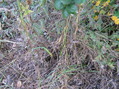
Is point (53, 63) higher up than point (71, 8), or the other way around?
point (71, 8)

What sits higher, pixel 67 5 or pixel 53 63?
pixel 67 5

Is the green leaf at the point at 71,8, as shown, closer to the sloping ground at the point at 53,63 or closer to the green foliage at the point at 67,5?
the green foliage at the point at 67,5

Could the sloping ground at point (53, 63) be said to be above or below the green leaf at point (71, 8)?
below

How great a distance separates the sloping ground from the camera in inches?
58.8

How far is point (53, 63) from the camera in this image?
64.2 inches

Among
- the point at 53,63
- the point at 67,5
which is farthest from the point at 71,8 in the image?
the point at 53,63

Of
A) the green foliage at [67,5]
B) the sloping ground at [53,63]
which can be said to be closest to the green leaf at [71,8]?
the green foliage at [67,5]

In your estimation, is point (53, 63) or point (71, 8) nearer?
point (71, 8)

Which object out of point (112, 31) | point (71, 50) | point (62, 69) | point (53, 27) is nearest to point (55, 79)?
point (62, 69)

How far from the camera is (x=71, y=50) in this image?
1.53 metres

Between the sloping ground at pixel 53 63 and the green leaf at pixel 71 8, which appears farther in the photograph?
the sloping ground at pixel 53 63

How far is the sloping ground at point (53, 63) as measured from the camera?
1.49 m

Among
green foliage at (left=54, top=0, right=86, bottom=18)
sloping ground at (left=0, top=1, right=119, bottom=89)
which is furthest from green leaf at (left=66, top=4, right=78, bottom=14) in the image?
sloping ground at (left=0, top=1, right=119, bottom=89)

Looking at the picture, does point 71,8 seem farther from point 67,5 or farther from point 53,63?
point 53,63
